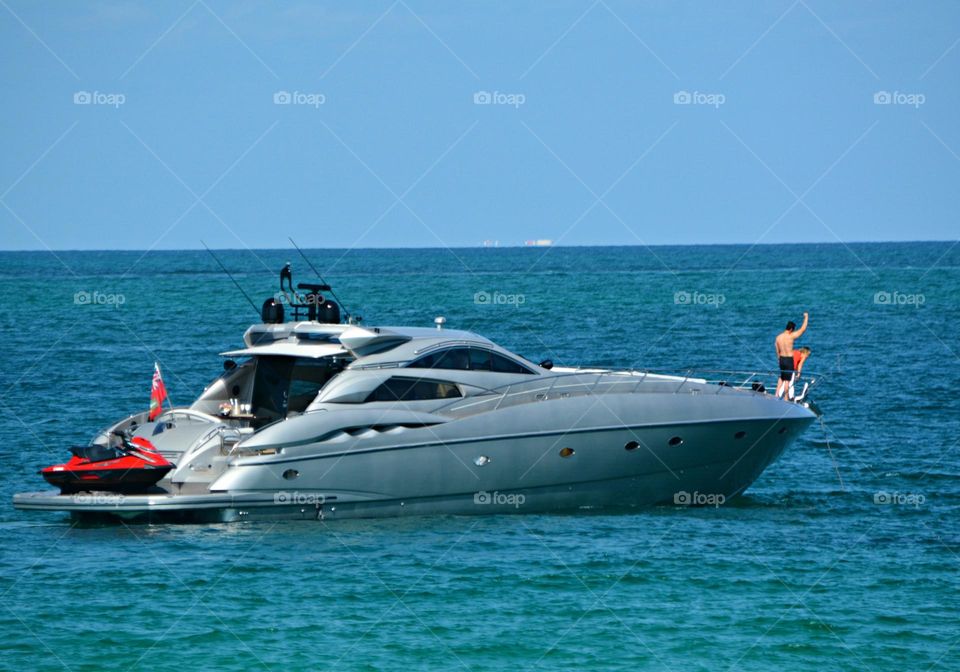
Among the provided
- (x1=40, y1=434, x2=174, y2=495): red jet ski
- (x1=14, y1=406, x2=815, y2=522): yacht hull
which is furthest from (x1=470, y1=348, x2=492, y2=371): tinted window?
(x1=40, y1=434, x2=174, y2=495): red jet ski

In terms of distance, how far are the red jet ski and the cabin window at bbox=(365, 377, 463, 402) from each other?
363 centimetres

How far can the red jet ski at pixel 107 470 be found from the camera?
790 inches

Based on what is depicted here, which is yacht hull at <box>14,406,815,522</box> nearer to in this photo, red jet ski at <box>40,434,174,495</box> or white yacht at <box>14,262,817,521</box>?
white yacht at <box>14,262,817,521</box>

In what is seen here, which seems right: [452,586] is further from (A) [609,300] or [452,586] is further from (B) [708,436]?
(A) [609,300]

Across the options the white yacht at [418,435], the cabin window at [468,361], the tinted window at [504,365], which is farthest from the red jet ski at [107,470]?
the tinted window at [504,365]

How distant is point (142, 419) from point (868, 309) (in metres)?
62.8

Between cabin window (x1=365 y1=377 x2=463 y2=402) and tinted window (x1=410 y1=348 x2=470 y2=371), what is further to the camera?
tinted window (x1=410 y1=348 x2=470 y2=371)

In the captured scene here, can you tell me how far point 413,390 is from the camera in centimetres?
2208

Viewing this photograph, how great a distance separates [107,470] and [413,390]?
502 cm

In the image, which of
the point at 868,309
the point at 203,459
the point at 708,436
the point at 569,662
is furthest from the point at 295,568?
the point at 868,309

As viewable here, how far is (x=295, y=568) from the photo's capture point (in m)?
18.9

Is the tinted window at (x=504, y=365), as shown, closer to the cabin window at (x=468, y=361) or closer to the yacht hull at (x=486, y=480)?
the cabin window at (x=468, y=361)

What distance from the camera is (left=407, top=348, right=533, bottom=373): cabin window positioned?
2261cm

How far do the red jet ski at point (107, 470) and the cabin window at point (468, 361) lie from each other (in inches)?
183
